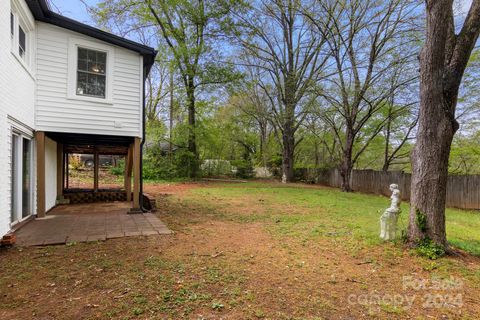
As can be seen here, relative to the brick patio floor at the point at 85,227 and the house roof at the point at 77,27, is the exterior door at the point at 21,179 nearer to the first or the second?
the brick patio floor at the point at 85,227

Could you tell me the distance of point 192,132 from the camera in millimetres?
16859

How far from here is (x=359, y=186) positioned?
→ 14859 mm

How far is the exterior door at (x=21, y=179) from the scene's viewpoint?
4.64m

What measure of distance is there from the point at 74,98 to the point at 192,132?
11.1 meters

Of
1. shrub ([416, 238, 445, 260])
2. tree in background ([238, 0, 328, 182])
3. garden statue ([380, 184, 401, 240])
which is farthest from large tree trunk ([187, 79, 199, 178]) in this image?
shrub ([416, 238, 445, 260])

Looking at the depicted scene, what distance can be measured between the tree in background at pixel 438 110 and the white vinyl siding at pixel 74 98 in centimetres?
600

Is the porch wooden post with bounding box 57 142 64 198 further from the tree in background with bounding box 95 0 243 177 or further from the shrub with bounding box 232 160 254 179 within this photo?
the shrub with bounding box 232 160 254 179

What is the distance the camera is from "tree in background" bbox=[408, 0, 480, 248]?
Answer: 12.9 ft

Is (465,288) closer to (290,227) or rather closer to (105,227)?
(290,227)

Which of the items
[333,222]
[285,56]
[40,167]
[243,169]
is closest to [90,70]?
[40,167]

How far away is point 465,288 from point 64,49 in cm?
815

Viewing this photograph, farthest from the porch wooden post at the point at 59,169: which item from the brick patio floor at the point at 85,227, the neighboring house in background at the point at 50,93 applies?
the brick patio floor at the point at 85,227

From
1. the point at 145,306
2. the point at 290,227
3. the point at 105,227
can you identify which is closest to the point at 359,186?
the point at 290,227

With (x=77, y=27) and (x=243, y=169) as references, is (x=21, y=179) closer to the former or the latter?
(x=77, y=27)
